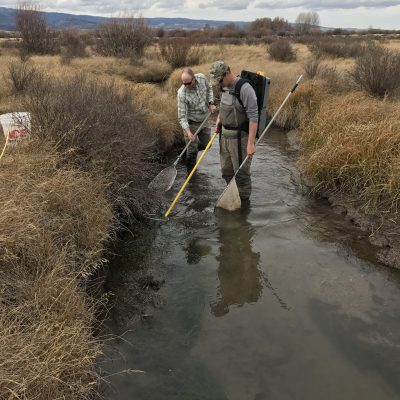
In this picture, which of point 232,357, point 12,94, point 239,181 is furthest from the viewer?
point 12,94

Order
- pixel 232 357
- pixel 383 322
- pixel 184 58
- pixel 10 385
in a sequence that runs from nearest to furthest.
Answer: pixel 10 385 → pixel 232 357 → pixel 383 322 → pixel 184 58

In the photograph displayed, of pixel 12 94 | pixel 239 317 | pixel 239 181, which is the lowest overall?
pixel 239 317

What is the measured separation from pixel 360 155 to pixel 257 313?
3.80 meters

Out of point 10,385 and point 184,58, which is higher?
point 184,58

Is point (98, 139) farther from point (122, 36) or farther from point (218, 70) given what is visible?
point (122, 36)

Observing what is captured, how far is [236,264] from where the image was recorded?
5395 millimetres

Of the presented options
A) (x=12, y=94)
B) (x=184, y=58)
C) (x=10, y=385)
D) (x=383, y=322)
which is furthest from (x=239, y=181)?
(x=184, y=58)

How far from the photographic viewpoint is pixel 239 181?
670cm

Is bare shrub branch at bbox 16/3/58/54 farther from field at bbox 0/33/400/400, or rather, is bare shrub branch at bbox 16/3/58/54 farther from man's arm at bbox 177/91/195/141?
man's arm at bbox 177/91/195/141

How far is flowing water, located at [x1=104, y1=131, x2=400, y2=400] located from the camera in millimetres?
3527

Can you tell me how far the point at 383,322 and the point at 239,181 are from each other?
3234 millimetres

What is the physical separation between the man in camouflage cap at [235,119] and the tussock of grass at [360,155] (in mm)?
1699

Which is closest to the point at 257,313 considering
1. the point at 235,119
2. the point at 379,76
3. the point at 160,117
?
the point at 235,119

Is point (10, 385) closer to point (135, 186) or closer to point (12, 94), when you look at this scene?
point (135, 186)
